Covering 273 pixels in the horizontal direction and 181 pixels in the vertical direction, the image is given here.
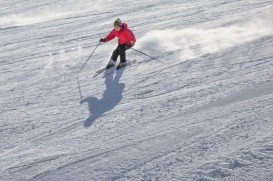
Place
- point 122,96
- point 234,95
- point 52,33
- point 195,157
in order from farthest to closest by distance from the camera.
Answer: point 52,33, point 122,96, point 234,95, point 195,157

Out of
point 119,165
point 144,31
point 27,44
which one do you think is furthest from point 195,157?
point 27,44

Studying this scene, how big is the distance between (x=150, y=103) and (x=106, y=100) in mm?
976

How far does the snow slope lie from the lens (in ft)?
19.1

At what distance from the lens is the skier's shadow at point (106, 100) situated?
7500 millimetres

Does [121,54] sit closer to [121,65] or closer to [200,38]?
[121,65]

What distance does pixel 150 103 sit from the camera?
7.60 meters

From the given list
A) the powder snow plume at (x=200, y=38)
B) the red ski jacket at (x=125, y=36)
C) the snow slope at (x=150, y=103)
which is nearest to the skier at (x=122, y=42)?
the red ski jacket at (x=125, y=36)

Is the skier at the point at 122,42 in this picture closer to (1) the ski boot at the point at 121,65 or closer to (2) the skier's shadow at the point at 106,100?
(1) the ski boot at the point at 121,65

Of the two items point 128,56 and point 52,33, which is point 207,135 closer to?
point 128,56

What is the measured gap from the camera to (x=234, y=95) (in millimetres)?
7406

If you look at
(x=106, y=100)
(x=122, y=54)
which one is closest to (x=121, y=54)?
(x=122, y=54)

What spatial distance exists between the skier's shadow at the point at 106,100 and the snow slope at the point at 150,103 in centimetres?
2

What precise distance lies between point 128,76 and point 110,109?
162 centimetres

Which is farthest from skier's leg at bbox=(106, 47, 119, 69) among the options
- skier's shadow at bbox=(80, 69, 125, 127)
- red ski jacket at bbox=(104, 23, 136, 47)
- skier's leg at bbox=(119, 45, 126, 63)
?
skier's shadow at bbox=(80, 69, 125, 127)
